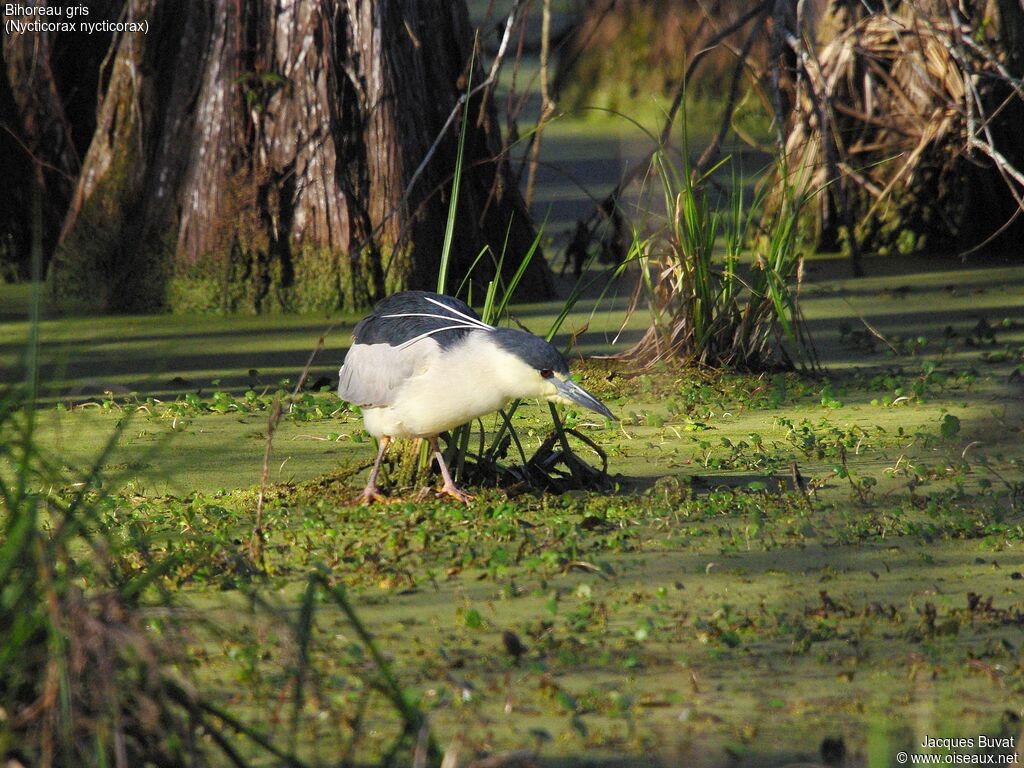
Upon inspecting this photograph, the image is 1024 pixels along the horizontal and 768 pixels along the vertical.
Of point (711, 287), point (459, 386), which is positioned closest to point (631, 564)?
point (459, 386)

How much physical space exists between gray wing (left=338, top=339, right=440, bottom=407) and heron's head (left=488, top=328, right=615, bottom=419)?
0.73 feet

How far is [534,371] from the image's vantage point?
3527 mm

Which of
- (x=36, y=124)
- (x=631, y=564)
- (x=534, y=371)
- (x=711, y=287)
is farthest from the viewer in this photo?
(x=36, y=124)

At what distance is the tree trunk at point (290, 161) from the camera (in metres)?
6.55

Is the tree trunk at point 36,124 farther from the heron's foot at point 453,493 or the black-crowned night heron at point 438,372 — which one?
the heron's foot at point 453,493

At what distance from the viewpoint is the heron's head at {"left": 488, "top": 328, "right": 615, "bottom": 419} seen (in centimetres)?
353

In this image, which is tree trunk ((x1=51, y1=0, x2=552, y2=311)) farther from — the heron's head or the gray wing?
the heron's head

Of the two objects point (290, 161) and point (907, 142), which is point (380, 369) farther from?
point (907, 142)

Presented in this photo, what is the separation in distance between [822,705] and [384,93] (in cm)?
452

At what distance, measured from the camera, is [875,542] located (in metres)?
3.56

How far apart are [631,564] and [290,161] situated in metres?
3.74

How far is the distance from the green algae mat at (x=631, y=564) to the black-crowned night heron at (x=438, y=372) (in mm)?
275

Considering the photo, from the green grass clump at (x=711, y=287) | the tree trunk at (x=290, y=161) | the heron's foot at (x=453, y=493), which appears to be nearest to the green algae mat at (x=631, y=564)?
the heron's foot at (x=453, y=493)

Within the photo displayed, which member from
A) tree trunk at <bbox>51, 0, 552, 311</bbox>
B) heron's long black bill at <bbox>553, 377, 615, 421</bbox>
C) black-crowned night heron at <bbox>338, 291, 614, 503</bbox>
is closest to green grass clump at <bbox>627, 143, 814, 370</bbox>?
tree trunk at <bbox>51, 0, 552, 311</bbox>
